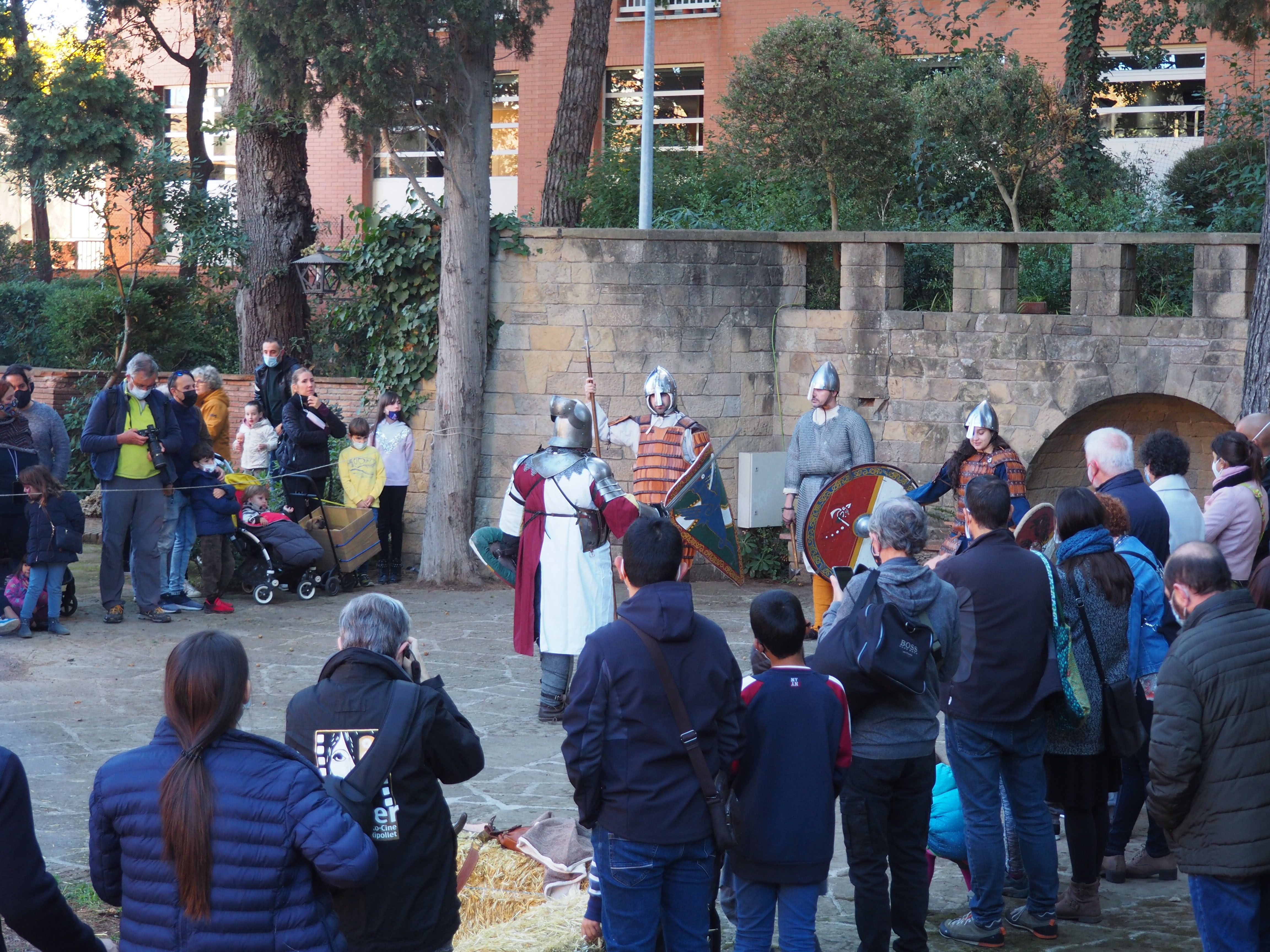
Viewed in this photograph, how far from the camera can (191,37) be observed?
77.8 feet

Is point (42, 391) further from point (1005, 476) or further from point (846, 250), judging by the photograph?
point (1005, 476)

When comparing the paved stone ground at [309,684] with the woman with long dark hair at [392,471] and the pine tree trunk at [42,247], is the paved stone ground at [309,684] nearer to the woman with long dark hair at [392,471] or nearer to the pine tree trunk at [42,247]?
the woman with long dark hair at [392,471]

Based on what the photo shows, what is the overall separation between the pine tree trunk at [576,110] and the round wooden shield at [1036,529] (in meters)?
9.11

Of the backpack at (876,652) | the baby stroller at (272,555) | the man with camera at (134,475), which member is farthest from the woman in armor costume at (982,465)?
the man with camera at (134,475)

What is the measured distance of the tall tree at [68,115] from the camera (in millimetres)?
14883

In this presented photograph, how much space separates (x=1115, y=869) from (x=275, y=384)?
8.59m

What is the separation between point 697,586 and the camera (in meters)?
11.8

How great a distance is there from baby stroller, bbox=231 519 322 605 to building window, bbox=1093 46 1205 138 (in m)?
14.0

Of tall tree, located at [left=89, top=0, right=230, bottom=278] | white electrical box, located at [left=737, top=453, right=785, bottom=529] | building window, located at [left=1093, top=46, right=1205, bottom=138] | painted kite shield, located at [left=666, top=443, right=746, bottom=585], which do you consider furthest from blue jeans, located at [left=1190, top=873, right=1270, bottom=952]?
building window, located at [left=1093, top=46, right=1205, bottom=138]

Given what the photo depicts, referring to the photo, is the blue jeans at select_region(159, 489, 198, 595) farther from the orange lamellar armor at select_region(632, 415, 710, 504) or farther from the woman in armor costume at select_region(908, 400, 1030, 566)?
the woman in armor costume at select_region(908, 400, 1030, 566)

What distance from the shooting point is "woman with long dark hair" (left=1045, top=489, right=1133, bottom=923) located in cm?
497

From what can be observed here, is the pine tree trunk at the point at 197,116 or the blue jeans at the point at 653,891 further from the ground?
the pine tree trunk at the point at 197,116

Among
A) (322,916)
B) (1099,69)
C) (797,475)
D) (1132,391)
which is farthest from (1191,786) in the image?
(1099,69)

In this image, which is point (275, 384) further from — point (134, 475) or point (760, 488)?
point (760, 488)
